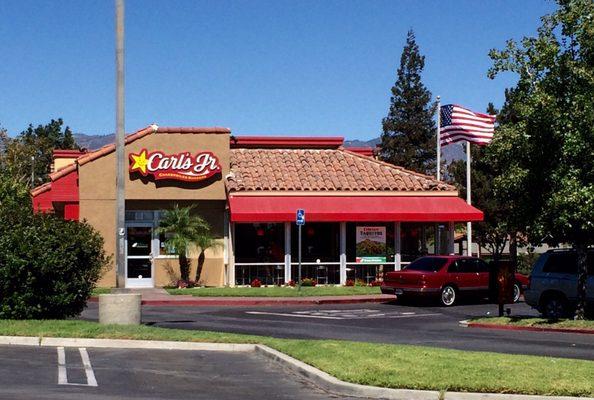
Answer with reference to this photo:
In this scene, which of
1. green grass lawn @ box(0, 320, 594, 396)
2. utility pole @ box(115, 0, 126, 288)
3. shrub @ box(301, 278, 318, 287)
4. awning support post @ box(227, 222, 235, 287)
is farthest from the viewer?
awning support post @ box(227, 222, 235, 287)

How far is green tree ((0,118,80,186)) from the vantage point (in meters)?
75.8

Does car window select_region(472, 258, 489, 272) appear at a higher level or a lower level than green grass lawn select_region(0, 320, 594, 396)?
higher

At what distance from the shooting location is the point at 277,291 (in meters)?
33.4

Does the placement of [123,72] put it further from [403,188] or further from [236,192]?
[403,188]

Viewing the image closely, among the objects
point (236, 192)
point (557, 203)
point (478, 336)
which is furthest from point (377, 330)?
point (236, 192)

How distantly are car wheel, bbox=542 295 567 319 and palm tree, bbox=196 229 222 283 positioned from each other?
1604 cm

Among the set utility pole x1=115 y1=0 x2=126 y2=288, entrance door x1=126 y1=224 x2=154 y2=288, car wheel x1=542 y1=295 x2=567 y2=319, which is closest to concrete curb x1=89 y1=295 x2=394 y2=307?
entrance door x1=126 y1=224 x2=154 y2=288

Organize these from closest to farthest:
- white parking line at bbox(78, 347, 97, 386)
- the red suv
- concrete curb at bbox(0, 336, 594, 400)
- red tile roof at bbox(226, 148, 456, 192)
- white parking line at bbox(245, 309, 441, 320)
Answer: concrete curb at bbox(0, 336, 594, 400) → white parking line at bbox(78, 347, 97, 386) → white parking line at bbox(245, 309, 441, 320) → the red suv → red tile roof at bbox(226, 148, 456, 192)

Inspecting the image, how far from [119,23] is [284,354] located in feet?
28.3

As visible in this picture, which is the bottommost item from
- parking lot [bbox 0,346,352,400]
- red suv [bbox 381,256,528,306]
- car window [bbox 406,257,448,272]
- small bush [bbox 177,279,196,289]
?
parking lot [bbox 0,346,352,400]

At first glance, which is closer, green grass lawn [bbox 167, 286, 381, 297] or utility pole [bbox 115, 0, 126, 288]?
utility pole [bbox 115, 0, 126, 288]

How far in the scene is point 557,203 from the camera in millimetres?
20625

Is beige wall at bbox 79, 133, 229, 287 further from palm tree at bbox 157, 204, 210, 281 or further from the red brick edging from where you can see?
the red brick edging

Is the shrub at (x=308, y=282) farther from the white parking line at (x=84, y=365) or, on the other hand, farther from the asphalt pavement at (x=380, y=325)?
the white parking line at (x=84, y=365)
